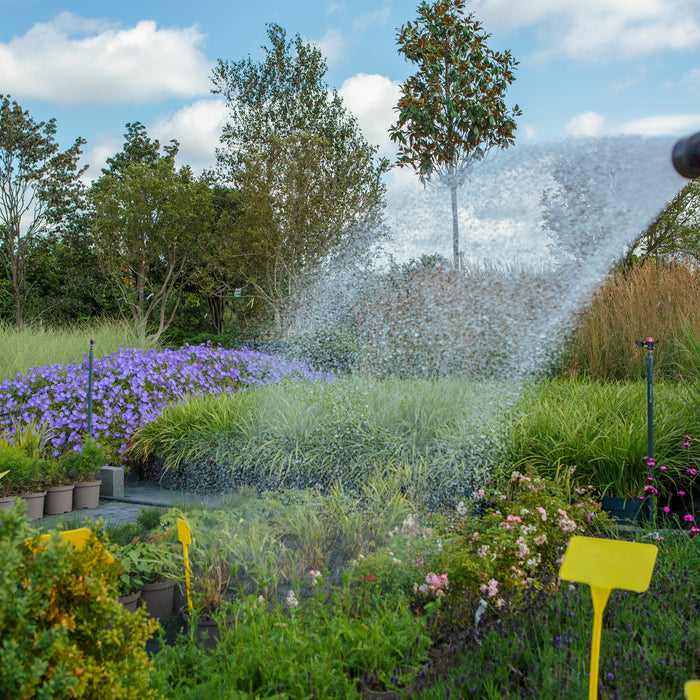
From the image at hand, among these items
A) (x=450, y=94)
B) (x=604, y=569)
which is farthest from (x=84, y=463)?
(x=450, y=94)

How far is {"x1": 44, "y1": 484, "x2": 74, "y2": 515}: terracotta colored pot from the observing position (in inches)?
165

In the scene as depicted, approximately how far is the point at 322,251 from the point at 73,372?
7.49 m

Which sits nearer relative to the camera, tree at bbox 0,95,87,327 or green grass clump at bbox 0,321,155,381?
green grass clump at bbox 0,321,155,381

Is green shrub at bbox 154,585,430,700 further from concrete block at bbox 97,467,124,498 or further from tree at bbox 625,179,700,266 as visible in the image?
tree at bbox 625,179,700,266

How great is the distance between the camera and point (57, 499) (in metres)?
4.20

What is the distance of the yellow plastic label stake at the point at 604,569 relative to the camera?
104cm

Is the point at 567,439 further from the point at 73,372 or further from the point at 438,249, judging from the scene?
the point at 73,372

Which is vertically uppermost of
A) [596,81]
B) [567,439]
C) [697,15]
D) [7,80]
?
[7,80]

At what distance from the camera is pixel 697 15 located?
9.30 feet

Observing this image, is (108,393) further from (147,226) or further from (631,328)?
(147,226)

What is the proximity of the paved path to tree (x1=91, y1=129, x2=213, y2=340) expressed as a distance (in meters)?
7.27

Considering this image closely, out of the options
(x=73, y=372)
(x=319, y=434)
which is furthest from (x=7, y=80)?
(x=319, y=434)

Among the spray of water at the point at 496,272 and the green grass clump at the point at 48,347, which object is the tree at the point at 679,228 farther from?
the green grass clump at the point at 48,347

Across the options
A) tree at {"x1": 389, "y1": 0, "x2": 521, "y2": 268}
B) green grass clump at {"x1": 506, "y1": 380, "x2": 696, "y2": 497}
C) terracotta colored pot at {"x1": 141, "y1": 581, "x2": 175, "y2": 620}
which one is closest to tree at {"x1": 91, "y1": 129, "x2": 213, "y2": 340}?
tree at {"x1": 389, "y1": 0, "x2": 521, "y2": 268}
